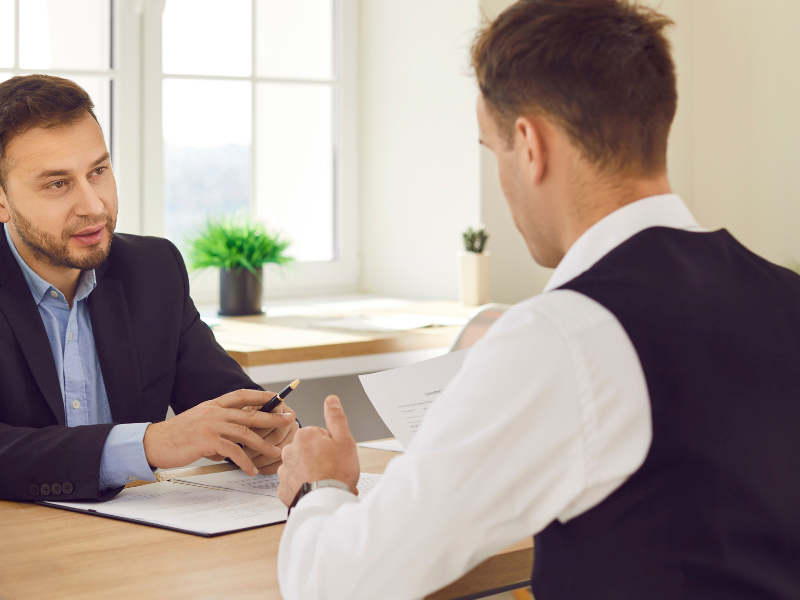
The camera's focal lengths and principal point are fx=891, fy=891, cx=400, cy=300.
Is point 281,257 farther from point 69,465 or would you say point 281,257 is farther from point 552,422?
point 552,422

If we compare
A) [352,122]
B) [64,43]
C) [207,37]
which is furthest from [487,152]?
[64,43]

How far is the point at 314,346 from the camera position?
8.14 feet

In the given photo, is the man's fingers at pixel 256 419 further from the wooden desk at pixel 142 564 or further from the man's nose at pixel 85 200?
the man's nose at pixel 85 200

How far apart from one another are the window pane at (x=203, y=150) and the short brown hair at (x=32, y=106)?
5.23 ft

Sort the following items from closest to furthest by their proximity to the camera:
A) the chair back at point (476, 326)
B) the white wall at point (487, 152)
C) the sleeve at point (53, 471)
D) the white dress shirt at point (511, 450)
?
1. the white dress shirt at point (511, 450)
2. the sleeve at point (53, 471)
3. the chair back at point (476, 326)
4. the white wall at point (487, 152)

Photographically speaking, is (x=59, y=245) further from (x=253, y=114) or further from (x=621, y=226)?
(x=253, y=114)

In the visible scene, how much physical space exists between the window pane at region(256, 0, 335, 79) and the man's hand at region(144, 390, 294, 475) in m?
2.37

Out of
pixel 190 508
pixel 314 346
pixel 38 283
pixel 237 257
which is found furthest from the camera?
pixel 237 257

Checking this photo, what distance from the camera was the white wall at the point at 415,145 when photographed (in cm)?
329

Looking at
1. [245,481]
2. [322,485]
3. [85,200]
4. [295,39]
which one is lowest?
[245,481]

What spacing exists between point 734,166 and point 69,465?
270 centimetres

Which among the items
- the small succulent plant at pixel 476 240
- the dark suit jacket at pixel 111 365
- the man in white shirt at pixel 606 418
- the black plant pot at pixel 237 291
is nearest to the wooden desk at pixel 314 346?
the black plant pot at pixel 237 291

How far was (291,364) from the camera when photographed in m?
2.45

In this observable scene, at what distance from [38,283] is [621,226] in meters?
1.16
